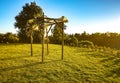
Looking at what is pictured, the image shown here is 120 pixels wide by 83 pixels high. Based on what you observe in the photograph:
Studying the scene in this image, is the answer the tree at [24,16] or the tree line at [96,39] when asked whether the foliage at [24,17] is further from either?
the tree line at [96,39]

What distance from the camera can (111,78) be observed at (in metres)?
8.69

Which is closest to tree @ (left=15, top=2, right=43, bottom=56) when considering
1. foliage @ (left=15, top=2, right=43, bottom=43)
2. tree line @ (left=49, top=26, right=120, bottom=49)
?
foliage @ (left=15, top=2, right=43, bottom=43)

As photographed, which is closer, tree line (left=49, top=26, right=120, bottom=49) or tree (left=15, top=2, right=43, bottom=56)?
tree line (left=49, top=26, right=120, bottom=49)

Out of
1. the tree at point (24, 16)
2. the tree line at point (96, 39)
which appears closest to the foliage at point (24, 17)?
the tree at point (24, 16)

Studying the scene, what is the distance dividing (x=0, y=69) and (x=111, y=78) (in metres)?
6.14

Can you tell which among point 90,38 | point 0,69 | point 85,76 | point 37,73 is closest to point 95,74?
point 85,76

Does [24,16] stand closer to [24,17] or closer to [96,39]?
[24,17]

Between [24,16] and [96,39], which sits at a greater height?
[24,16]

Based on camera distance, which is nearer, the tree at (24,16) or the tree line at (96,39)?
the tree line at (96,39)

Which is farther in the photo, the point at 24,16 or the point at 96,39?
the point at 96,39

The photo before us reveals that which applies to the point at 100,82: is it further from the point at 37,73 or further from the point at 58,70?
the point at 37,73

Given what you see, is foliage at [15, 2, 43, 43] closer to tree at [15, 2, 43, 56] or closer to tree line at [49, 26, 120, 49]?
tree at [15, 2, 43, 56]

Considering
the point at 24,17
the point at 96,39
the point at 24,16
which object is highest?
the point at 24,16

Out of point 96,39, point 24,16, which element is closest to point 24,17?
point 24,16
